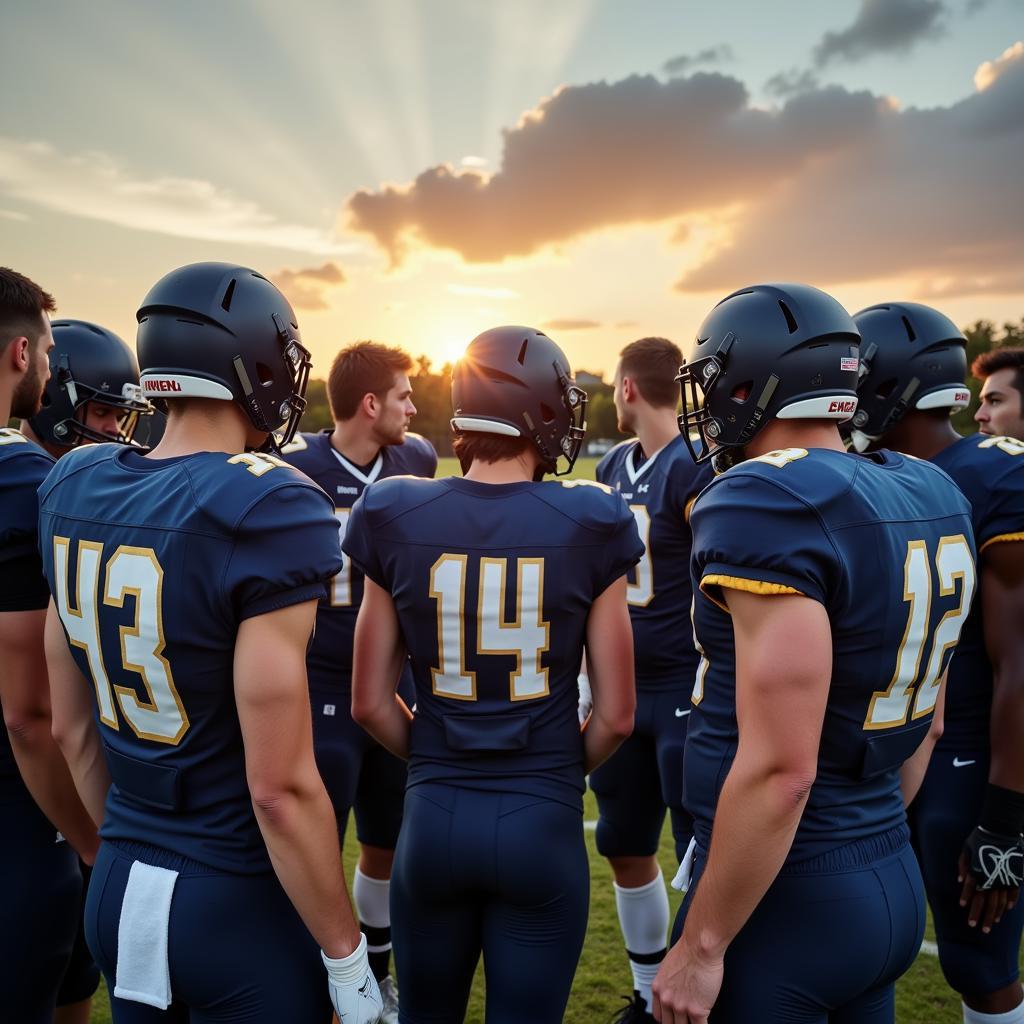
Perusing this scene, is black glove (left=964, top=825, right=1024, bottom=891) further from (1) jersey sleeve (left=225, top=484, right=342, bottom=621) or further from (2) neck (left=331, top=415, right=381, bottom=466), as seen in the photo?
(2) neck (left=331, top=415, right=381, bottom=466)

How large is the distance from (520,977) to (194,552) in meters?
1.53

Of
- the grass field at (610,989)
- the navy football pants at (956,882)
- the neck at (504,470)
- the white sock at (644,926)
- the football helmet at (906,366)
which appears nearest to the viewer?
the neck at (504,470)

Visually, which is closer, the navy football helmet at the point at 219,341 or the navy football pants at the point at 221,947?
the navy football pants at the point at 221,947

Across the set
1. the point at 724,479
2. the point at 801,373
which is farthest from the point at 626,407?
the point at 724,479

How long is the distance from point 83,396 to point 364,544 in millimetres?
1508

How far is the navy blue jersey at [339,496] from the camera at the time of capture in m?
3.84

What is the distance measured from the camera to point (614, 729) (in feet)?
8.20

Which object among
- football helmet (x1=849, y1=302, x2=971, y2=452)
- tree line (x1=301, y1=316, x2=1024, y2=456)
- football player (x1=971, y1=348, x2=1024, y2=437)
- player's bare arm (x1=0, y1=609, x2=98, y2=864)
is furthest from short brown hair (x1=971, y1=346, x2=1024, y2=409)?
tree line (x1=301, y1=316, x2=1024, y2=456)

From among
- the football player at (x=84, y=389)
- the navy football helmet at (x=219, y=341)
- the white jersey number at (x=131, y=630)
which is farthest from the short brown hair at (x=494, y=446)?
the football player at (x=84, y=389)

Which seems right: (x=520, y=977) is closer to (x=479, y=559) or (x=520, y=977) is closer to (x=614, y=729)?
(x=614, y=729)

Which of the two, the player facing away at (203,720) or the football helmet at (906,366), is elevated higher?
the football helmet at (906,366)

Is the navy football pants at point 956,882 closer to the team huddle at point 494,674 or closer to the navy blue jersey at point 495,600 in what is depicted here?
the team huddle at point 494,674

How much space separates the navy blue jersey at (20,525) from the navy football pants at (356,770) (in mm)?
1705

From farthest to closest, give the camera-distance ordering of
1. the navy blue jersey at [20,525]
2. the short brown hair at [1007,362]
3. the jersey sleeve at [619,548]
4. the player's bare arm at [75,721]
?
the short brown hair at [1007,362] < the jersey sleeve at [619,548] < the navy blue jersey at [20,525] < the player's bare arm at [75,721]
